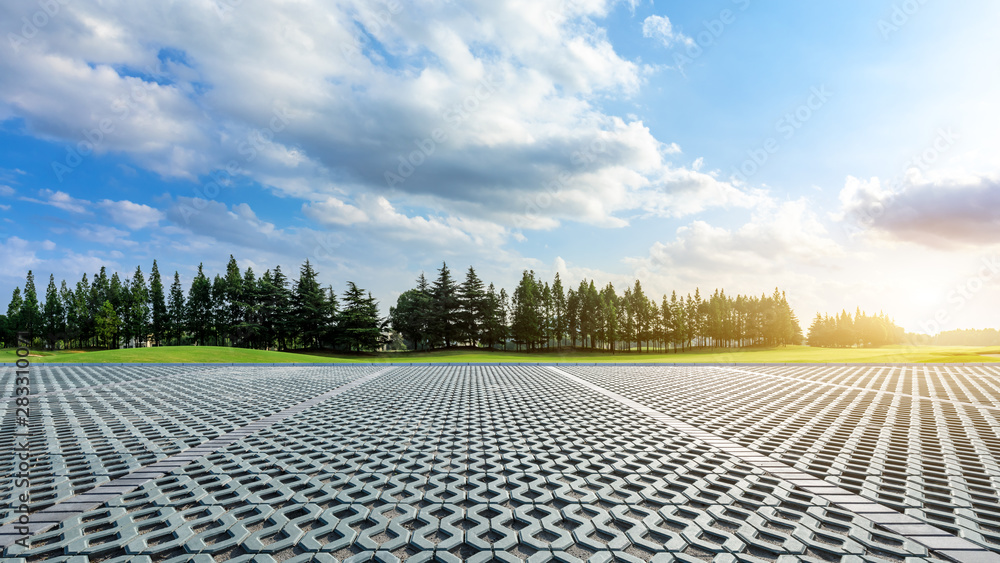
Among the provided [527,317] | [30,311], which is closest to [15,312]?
[30,311]

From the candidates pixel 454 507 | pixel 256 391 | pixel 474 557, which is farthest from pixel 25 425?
pixel 474 557

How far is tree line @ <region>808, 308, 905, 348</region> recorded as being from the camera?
74.3 m

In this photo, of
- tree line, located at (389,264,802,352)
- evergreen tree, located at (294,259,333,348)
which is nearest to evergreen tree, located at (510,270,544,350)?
tree line, located at (389,264,802,352)

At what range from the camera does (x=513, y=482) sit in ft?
11.6

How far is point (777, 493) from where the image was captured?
330 cm

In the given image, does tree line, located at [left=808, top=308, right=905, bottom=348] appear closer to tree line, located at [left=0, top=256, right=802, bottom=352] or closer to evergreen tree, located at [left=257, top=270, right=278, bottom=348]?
tree line, located at [left=0, top=256, right=802, bottom=352]

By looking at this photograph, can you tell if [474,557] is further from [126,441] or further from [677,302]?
[677,302]

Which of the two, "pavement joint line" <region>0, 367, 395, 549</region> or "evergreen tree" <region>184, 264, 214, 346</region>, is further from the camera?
"evergreen tree" <region>184, 264, 214, 346</region>

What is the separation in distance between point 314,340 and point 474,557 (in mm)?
49846

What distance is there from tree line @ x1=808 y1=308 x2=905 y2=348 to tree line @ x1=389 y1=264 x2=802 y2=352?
1940cm

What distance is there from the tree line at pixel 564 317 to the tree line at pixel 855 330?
19.4 meters

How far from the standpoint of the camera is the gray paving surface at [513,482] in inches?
99.8

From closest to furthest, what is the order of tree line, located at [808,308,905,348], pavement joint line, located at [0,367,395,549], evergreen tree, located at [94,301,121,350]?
pavement joint line, located at [0,367,395,549], evergreen tree, located at [94,301,121,350], tree line, located at [808,308,905,348]

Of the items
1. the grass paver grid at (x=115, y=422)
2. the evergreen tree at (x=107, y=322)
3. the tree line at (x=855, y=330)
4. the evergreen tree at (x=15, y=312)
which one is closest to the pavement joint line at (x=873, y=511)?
the grass paver grid at (x=115, y=422)
